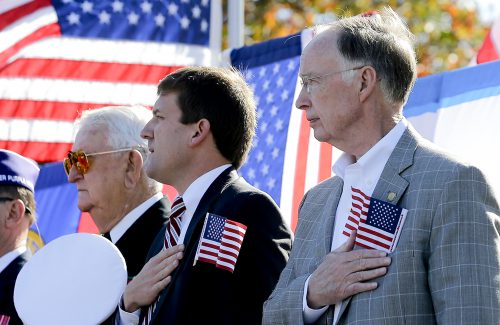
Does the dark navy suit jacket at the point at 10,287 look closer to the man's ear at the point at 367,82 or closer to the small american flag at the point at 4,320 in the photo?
the small american flag at the point at 4,320

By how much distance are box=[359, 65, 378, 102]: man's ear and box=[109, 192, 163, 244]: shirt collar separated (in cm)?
198

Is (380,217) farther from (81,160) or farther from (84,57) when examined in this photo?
(84,57)

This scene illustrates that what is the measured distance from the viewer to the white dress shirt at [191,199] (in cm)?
491

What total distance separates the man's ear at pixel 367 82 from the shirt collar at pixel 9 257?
10.0 feet

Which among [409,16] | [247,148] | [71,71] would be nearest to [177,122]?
[247,148]

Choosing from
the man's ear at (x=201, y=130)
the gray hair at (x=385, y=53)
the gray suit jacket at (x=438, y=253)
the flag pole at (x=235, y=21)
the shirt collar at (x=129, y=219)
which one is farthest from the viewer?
the flag pole at (x=235, y=21)

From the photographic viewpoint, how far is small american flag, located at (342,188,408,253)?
3.79 metres

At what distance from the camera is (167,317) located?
464cm

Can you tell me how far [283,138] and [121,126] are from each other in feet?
3.86

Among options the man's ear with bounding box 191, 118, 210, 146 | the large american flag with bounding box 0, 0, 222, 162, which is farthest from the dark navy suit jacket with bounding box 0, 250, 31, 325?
the large american flag with bounding box 0, 0, 222, 162

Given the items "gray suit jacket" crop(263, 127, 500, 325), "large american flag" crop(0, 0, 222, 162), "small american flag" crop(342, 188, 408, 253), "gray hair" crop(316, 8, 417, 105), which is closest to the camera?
"gray suit jacket" crop(263, 127, 500, 325)

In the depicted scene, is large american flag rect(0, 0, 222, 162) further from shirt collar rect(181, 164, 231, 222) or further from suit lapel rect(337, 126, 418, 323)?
suit lapel rect(337, 126, 418, 323)

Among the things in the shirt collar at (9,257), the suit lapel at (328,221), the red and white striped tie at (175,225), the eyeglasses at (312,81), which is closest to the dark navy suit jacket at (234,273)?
the red and white striped tie at (175,225)

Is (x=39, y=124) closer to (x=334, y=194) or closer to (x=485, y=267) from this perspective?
(x=334, y=194)
